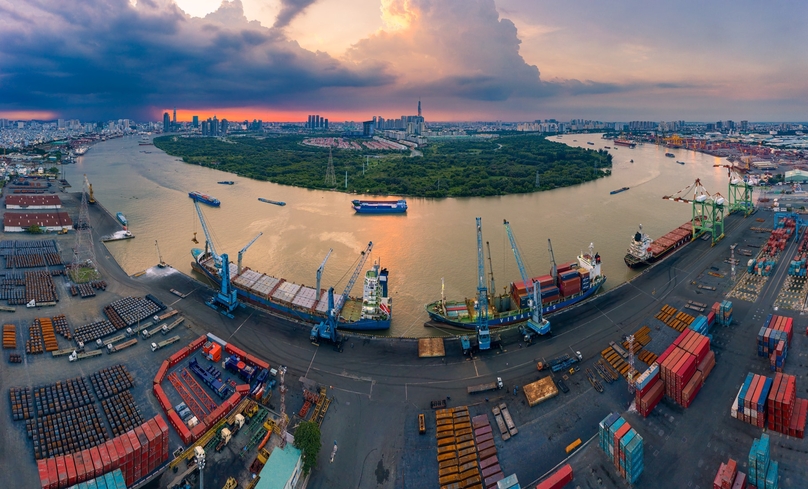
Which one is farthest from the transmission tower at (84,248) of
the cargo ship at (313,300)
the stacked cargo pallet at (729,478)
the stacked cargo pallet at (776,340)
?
the stacked cargo pallet at (776,340)

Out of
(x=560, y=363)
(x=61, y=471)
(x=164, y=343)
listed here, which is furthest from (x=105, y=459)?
(x=560, y=363)

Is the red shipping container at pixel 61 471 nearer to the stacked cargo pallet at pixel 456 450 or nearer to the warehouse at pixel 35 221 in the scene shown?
the stacked cargo pallet at pixel 456 450

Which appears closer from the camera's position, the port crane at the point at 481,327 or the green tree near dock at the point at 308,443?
the green tree near dock at the point at 308,443

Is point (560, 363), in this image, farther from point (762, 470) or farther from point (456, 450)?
point (762, 470)

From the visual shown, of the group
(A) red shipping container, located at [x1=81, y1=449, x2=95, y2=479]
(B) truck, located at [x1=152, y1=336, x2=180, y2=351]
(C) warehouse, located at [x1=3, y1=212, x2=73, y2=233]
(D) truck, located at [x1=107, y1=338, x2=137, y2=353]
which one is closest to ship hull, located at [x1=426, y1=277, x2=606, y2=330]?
(B) truck, located at [x1=152, y1=336, x2=180, y2=351]

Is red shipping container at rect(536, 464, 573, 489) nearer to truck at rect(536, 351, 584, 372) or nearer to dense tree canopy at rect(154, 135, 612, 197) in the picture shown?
truck at rect(536, 351, 584, 372)

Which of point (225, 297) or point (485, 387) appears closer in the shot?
point (485, 387)
